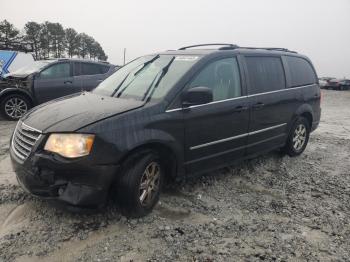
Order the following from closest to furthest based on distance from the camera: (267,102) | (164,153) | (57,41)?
(164,153), (267,102), (57,41)

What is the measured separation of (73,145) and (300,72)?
14.2 ft

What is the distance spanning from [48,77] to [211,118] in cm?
656

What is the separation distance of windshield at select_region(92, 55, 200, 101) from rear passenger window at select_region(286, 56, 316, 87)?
224cm

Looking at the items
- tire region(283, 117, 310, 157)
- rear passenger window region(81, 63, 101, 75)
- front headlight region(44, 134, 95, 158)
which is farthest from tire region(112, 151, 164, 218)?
rear passenger window region(81, 63, 101, 75)

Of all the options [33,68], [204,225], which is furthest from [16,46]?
[204,225]

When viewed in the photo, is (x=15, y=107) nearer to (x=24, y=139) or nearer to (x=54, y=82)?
(x=54, y=82)

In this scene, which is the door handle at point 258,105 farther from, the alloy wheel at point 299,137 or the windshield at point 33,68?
the windshield at point 33,68

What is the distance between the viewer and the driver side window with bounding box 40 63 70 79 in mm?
9422

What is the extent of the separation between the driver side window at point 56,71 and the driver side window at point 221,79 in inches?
245

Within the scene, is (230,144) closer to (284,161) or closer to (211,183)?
(211,183)

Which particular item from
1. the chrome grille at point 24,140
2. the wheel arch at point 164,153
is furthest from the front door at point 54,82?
the wheel arch at point 164,153

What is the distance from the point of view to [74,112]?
3.61 m

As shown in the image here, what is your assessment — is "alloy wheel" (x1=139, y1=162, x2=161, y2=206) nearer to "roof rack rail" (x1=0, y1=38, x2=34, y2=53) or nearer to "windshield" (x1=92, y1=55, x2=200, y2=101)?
"windshield" (x1=92, y1=55, x2=200, y2=101)

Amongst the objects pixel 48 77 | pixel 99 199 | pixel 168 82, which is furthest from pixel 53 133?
pixel 48 77
